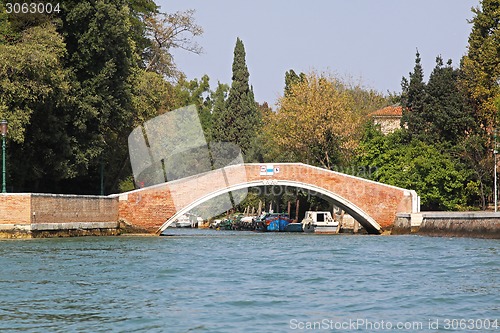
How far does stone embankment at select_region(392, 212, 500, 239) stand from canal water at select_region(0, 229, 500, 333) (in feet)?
13.8

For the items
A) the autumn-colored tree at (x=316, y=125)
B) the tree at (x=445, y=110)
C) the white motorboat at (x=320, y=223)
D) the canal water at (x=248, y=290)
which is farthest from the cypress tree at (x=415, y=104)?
the canal water at (x=248, y=290)

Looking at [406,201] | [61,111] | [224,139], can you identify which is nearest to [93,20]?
[61,111]

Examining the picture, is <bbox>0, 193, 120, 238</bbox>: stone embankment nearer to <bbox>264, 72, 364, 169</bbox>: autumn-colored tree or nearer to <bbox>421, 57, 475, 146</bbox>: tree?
<bbox>264, 72, 364, 169</bbox>: autumn-colored tree

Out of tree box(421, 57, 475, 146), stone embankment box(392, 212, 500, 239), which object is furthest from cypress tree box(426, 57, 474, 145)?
stone embankment box(392, 212, 500, 239)

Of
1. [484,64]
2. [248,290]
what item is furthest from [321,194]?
[248,290]

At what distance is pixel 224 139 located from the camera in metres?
63.4

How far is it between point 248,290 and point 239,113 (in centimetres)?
4762

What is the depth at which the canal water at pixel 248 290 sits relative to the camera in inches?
489

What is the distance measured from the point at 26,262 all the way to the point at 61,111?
518 inches

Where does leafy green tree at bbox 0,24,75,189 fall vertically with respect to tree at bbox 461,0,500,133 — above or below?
below

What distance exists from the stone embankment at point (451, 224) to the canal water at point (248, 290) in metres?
4.21

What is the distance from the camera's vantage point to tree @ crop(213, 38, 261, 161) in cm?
6278

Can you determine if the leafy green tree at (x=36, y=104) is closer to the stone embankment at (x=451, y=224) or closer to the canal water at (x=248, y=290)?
the canal water at (x=248, y=290)

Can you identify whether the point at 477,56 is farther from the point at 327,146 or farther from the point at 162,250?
the point at 162,250
